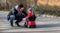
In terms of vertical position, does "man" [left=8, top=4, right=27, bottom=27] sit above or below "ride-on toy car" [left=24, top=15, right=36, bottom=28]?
above

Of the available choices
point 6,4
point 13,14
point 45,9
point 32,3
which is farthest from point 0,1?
point 13,14

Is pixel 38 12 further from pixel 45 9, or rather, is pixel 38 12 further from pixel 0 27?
pixel 0 27

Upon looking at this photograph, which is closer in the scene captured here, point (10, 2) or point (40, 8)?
point (40, 8)

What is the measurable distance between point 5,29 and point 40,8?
9.49 metres

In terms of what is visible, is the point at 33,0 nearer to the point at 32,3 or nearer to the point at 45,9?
the point at 32,3

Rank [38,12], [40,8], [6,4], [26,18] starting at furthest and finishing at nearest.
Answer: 1. [6,4]
2. [40,8]
3. [38,12]
4. [26,18]

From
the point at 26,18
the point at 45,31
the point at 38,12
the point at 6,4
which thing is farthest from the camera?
the point at 6,4

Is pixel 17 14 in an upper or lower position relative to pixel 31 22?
upper

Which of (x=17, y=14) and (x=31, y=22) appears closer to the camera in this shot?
(x=31, y=22)

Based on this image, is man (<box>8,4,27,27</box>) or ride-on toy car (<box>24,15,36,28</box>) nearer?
ride-on toy car (<box>24,15,36,28</box>)

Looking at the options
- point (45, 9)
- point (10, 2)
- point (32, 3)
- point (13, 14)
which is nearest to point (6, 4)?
point (10, 2)

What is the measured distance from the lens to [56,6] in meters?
24.1

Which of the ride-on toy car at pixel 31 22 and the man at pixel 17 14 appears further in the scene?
the man at pixel 17 14

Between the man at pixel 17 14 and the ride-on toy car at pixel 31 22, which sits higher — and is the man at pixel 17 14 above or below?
above
